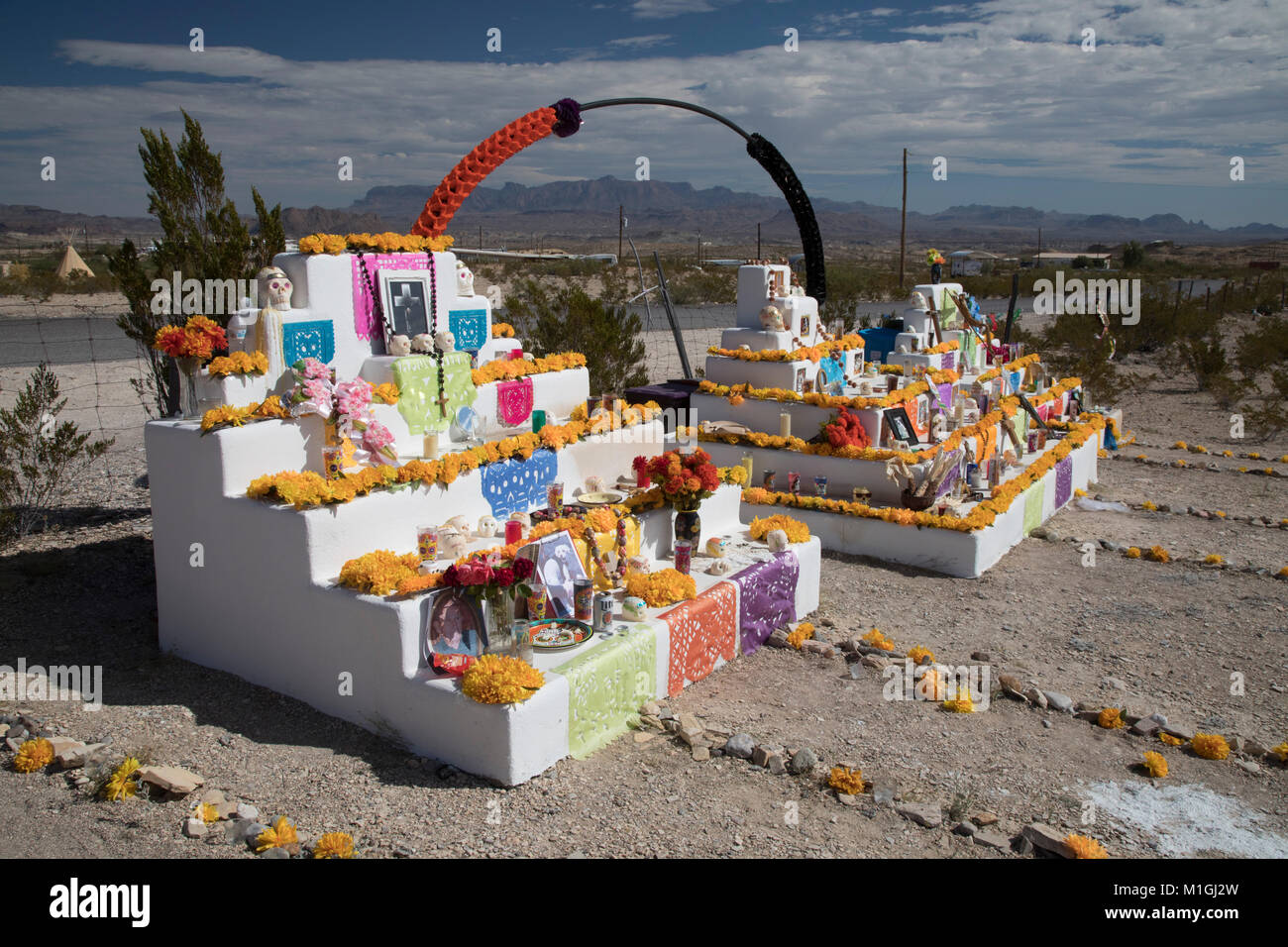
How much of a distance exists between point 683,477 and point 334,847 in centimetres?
455

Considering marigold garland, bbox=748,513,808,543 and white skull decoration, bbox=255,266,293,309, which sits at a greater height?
white skull decoration, bbox=255,266,293,309

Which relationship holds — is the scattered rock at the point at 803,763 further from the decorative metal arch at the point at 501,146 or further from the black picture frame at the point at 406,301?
the decorative metal arch at the point at 501,146

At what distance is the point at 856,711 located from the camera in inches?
312

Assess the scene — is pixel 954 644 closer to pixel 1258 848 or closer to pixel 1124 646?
pixel 1124 646

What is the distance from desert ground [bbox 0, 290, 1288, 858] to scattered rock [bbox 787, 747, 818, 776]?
102mm

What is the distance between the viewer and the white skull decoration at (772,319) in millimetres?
14328

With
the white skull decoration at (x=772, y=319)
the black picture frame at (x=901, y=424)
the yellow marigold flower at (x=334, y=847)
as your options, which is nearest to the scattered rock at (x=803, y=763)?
the yellow marigold flower at (x=334, y=847)

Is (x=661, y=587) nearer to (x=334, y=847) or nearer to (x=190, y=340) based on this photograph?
(x=334, y=847)

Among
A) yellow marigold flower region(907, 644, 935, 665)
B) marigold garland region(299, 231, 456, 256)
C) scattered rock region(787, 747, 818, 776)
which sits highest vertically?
marigold garland region(299, 231, 456, 256)

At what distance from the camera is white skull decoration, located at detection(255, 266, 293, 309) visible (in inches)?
336

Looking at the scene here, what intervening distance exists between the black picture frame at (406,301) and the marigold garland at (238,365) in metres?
1.41

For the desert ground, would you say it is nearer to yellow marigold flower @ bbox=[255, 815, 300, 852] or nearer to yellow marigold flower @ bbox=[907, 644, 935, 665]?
yellow marigold flower @ bbox=[255, 815, 300, 852]

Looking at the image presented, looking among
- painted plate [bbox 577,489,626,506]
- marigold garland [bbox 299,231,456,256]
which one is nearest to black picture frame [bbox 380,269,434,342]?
marigold garland [bbox 299,231,456,256]

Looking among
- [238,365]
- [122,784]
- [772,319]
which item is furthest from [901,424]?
[122,784]
